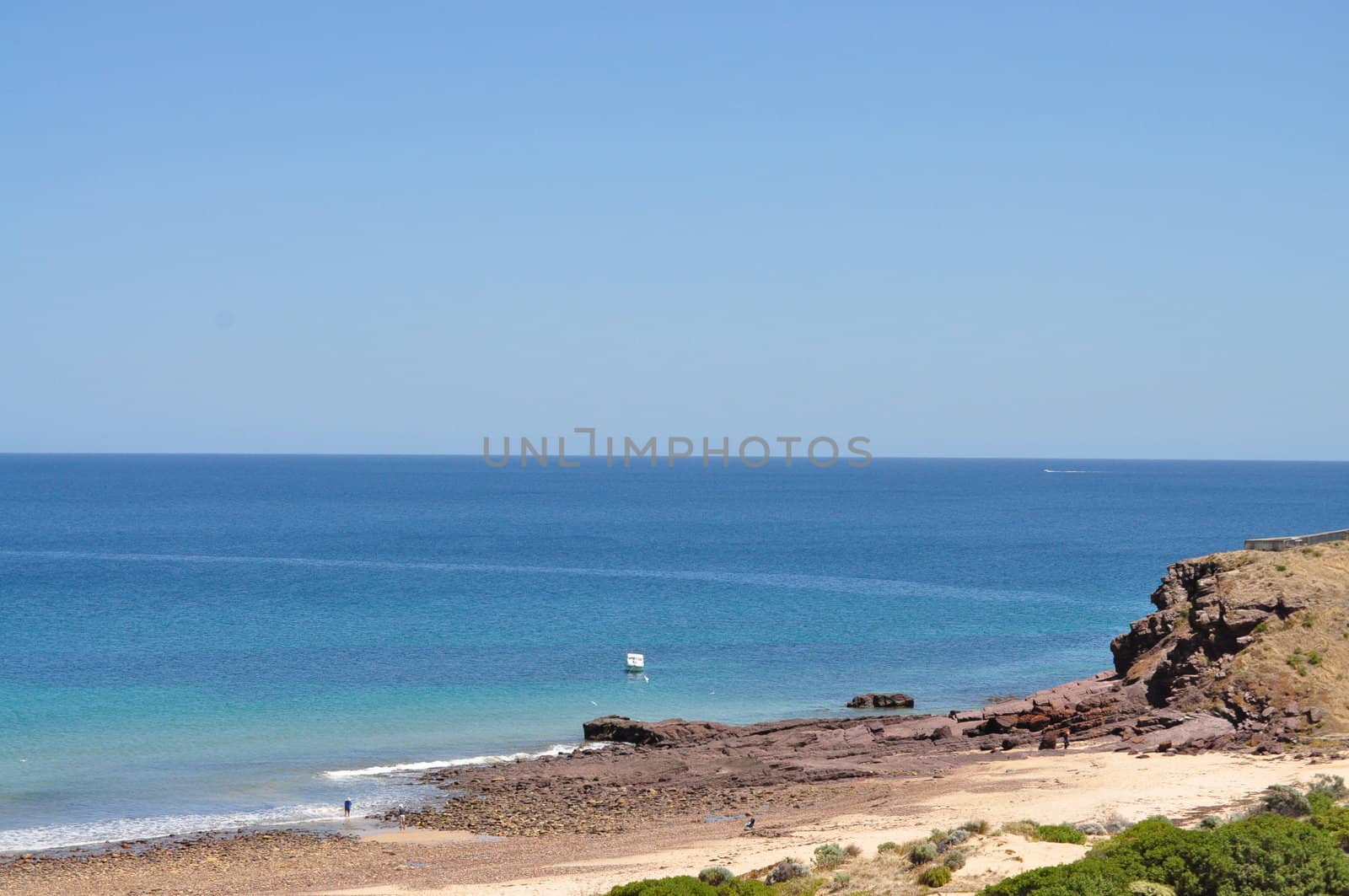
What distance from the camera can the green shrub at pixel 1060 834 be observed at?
24.2m

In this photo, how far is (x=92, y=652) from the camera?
61625mm

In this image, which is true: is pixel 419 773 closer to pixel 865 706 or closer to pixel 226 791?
pixel 226 791

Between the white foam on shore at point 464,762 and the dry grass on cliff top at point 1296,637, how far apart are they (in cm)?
2281

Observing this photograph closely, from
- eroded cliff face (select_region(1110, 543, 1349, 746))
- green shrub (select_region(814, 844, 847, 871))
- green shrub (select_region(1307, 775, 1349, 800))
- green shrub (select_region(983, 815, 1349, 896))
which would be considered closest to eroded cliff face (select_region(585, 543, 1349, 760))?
eroded cliff face (select_region(1110, 543, 1349, 746))

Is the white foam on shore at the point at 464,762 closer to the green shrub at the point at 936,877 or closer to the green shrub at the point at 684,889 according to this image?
the green shrub at the point at 684,889

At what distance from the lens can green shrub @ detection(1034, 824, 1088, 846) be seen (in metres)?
24.2

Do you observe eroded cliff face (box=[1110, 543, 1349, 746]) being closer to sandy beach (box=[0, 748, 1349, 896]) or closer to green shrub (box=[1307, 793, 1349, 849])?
sandy beach (box=[0, 748, 1349, 896])

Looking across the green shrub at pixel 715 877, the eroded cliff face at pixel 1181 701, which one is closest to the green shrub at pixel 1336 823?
the green shrub at pixel 715 877

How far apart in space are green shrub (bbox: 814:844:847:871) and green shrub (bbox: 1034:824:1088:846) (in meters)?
3.97

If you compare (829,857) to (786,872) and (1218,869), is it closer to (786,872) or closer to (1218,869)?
(786,872)

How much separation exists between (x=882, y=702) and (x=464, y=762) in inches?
741

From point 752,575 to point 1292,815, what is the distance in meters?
74.2

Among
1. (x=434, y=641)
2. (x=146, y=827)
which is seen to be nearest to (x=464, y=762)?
(x=146, y=827)

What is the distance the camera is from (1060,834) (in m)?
24.5
